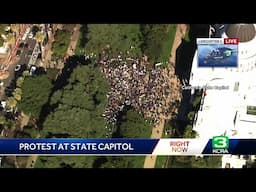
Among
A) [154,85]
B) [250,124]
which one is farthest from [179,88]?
[250,124]

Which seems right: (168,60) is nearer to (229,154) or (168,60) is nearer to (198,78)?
(198,78)

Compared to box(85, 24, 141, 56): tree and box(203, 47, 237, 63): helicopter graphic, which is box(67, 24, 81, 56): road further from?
box(203, 47, 237, 63): helicopter graphic

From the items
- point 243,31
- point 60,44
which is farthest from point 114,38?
point 243,31

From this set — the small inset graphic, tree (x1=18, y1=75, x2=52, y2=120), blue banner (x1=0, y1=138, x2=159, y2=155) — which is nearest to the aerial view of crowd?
the small inset graphic

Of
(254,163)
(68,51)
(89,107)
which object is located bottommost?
(254,163)

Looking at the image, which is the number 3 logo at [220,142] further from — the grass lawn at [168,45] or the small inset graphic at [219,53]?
the grass lawn at [168,45]

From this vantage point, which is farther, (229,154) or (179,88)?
(179,88)

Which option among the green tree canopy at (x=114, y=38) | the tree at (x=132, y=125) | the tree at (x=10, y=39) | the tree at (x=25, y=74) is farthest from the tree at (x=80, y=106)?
the tree at (x=10, y=39)
